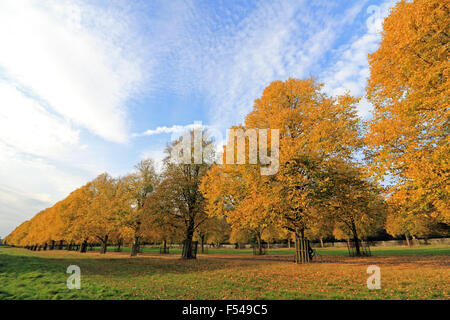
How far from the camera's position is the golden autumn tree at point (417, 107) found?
1020 cm

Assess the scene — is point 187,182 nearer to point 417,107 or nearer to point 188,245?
point 188,245

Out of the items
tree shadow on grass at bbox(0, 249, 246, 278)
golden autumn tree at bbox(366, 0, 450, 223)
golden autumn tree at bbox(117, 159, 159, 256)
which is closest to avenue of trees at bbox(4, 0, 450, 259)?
golden autumn tree at bbox(366, 0, 450, 223)

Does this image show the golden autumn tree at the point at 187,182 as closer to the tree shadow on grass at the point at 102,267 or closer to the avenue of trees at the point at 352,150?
the avenue of trees at the point at 352,150

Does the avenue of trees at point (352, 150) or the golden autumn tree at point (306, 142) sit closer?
the avenue of trees at point (352, 150)

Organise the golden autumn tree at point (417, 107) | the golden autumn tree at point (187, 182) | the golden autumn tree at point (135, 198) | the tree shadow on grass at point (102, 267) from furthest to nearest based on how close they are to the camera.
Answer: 1. the golden autumn tree at point (135, 198)
2. the golden autumn tree at point (187, 182)
3. the tree shadow on grass at point (102, 267)
4. the golden autumn tree at point (417, 107)

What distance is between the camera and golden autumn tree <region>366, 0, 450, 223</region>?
10195 mm

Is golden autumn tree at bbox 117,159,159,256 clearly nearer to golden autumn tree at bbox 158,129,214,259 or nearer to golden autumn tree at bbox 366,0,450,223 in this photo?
golden autumn tree at bbox 158,129,214,259

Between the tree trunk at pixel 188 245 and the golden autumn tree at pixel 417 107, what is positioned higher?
the golden autumn tree at pixel 417 107

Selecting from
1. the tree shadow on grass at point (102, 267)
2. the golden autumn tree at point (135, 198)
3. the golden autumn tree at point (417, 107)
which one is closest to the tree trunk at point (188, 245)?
the tree shadow on grass at point (102, 267)

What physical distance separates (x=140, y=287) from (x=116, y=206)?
30404 mm

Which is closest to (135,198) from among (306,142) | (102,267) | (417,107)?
(102,267)

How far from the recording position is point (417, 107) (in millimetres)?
10977
